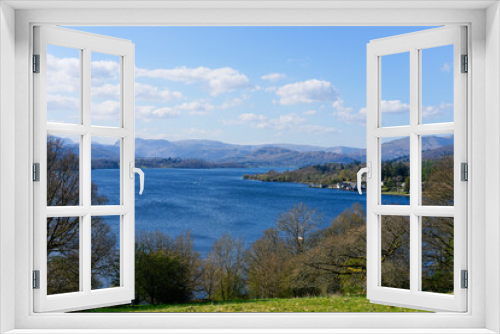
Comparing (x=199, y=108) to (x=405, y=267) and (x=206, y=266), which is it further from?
(x=405, y=267)

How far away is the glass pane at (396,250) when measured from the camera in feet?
14.4

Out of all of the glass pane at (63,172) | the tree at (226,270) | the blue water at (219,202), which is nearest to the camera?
the glass pane at (63,172)

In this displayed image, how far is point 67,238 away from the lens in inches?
139

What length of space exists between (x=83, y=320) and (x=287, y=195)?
5.66m

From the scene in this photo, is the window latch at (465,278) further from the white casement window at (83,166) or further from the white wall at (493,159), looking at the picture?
the white casement window at (83,166)

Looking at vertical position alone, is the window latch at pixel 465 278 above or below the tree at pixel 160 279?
above

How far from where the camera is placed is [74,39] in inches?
96.3

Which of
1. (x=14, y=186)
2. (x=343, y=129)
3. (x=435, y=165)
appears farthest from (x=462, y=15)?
(x=343, y=129)

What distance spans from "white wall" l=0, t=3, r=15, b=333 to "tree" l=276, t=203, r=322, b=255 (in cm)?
506

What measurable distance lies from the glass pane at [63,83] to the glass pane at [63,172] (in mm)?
208

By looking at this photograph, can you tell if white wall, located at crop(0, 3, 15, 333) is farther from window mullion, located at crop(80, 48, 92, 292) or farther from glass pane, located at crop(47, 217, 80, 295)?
glass pane, located at crop(47, 217, 80, 295)

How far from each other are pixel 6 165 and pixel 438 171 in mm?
4367

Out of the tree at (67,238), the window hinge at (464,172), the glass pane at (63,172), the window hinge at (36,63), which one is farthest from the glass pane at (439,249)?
the window hinge at (36,63)

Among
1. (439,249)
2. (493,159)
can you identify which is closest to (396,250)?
(439,249)
